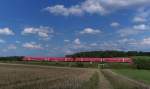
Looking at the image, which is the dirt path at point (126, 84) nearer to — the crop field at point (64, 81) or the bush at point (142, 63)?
the crop field at point (64, 81)

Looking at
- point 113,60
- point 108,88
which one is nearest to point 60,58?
point 113,60

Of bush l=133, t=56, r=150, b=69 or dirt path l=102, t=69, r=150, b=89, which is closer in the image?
dirt path l=102, t=69, r=150, b=89

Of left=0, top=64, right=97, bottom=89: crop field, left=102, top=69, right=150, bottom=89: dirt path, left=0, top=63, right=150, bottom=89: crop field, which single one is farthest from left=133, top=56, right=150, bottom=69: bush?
left=102, top=69, right=150, bottom=89: dirt path

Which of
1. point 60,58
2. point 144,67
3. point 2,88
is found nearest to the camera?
point 2,88

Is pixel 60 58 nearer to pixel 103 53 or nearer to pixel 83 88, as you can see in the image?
pixel 103 53

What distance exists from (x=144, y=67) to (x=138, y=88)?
282 feet

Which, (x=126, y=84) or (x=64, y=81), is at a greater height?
(x=64, y=81)

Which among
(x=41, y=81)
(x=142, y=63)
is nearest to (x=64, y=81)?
(x=41, y=81)

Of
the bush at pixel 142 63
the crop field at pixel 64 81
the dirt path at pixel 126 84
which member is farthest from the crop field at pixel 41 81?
the bush at pixel 142 63

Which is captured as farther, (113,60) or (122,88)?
(113,60)

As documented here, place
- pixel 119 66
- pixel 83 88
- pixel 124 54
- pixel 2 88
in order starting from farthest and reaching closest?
pixel 124 54
pixel 119 66
pixel 83 88
pixel 2 88

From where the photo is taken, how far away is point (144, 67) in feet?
366

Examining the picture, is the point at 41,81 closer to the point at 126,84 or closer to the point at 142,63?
the point at 126,84

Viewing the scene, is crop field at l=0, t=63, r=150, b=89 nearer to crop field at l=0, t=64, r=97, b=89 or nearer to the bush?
crop field at l=0, t=64, r=97, b=89
